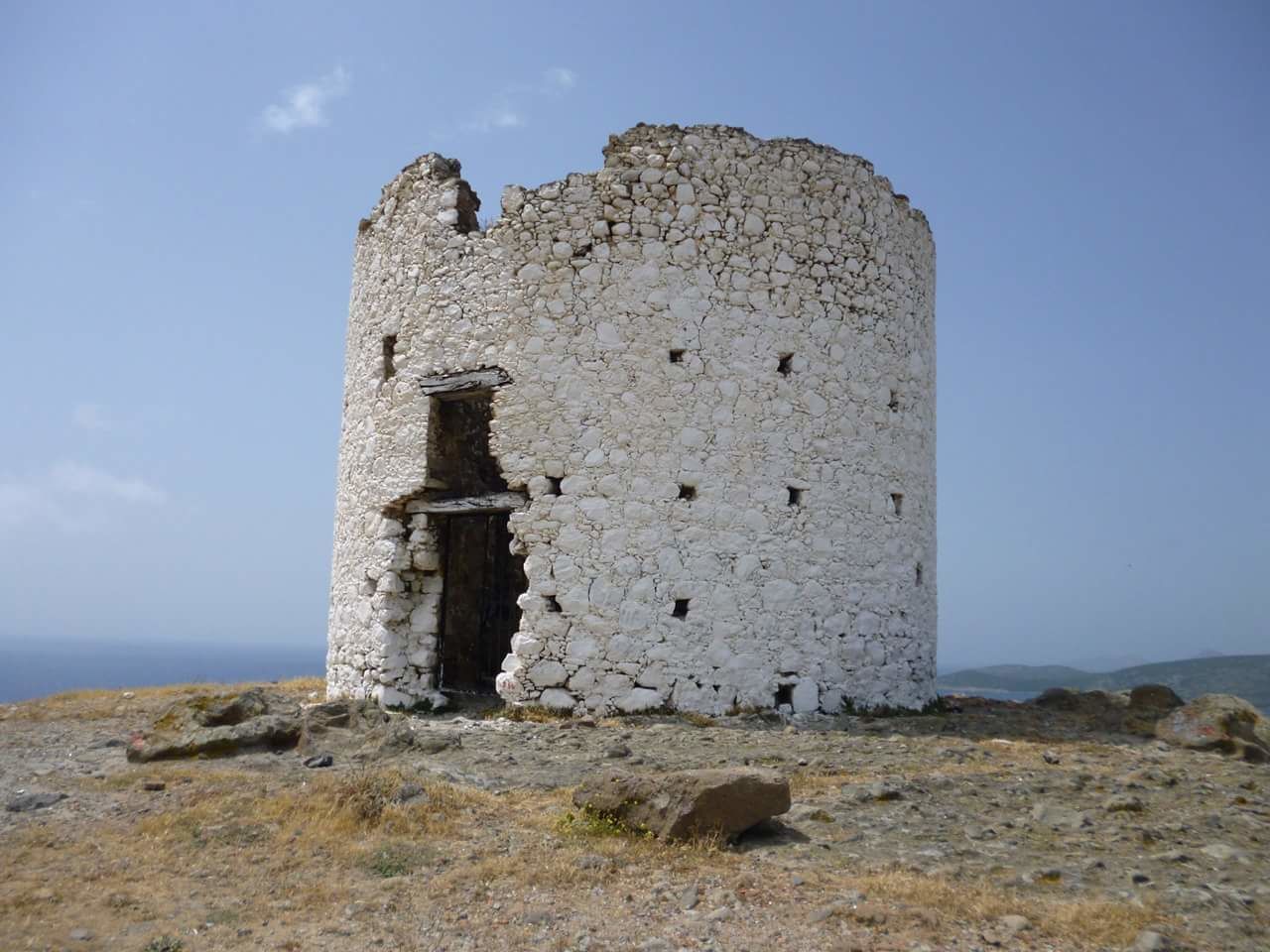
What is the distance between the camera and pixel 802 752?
8.17 metres

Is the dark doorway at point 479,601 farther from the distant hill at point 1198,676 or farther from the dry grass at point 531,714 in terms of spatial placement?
the distant hill at point 1198,676

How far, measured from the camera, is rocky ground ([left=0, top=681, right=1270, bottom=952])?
174 inches

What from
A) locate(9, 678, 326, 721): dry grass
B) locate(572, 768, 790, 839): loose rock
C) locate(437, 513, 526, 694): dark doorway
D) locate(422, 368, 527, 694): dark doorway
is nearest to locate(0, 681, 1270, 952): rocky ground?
locate(572, 768, 790, 839): loose rock

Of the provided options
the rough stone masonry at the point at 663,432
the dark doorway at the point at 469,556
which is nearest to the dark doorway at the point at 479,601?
the dark doorway at the point at 469,556

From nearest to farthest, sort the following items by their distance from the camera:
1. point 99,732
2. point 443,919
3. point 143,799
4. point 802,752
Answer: point 443,919 < point 143,799 < point 802,752 < point 99,732

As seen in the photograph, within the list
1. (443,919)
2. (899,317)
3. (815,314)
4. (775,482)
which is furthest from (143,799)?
(899,317)

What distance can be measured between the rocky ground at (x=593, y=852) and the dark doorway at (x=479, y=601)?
4.15 metres

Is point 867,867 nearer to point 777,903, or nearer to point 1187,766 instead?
point 777,903

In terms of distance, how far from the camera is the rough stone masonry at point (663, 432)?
993cm

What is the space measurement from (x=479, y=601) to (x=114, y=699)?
4.78 meters

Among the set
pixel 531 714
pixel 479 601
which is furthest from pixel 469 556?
pixel 531 714

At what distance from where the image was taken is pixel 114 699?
1212cm

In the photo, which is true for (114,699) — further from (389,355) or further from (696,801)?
(696,801)

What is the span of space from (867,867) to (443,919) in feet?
7.53
